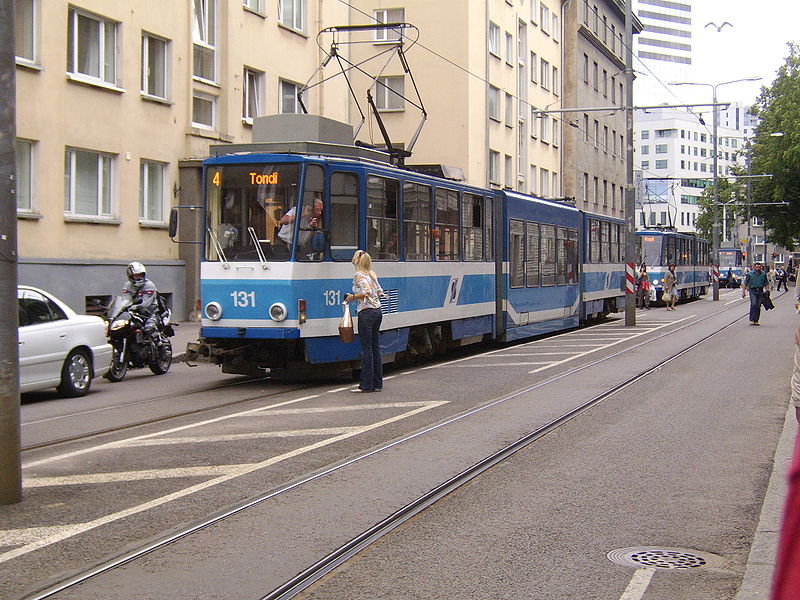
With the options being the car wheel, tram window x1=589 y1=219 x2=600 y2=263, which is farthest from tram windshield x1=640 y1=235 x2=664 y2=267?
the car wheel

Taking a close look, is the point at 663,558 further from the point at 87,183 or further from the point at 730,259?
the point at 730,259

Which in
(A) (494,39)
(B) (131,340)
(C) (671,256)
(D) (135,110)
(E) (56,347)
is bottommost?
(B) (131,340)

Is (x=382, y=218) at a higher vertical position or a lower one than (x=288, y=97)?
lower

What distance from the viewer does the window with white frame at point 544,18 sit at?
53.5m

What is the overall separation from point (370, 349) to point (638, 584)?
8.26 metres

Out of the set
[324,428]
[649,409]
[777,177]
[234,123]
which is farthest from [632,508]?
[777,177]

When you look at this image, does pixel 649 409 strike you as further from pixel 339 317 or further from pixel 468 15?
pixel 468 15

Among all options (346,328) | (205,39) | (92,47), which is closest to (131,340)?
(346,328)

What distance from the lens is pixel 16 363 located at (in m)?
7.18

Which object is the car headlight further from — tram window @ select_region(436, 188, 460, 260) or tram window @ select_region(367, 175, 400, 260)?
tram window @ select_region(436, 188, 460, 260)

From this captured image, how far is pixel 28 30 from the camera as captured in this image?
71.2 ft

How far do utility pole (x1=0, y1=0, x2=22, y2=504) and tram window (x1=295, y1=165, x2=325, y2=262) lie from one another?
6636 mm

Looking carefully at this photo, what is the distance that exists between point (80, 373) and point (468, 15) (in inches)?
1256

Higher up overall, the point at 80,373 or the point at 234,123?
the point at 234,123
